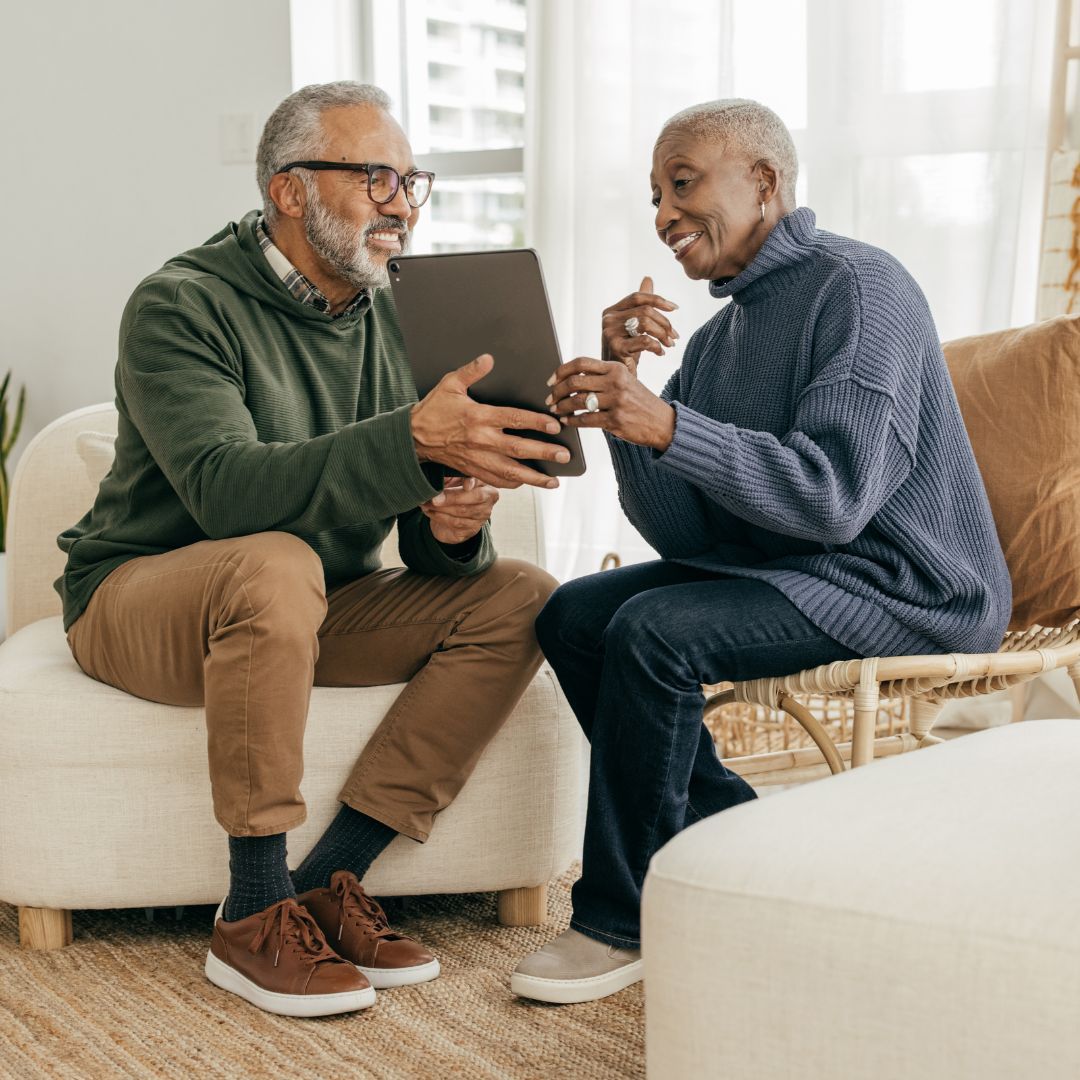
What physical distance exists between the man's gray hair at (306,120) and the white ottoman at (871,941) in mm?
1173

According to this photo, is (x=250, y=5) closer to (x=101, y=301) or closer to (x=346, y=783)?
(x=101, y=301)

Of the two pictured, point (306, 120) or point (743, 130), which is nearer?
point (743, 130)

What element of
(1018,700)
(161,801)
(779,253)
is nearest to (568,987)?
(161,801)

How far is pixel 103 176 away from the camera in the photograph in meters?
3.36

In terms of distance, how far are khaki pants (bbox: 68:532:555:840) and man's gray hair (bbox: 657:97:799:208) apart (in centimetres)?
62

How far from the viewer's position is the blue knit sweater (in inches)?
57.9

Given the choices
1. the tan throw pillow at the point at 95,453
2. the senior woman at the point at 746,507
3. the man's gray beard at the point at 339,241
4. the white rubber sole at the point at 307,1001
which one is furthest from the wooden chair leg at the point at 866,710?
the tan throw pillow at the point at 95,453

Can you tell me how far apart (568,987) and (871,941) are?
26.4 inches

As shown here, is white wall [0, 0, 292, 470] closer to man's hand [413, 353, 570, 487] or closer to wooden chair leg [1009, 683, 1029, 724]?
man's hand [413, 353, 570, 487]

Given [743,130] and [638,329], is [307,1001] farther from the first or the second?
[743,130]

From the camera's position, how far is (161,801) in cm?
165

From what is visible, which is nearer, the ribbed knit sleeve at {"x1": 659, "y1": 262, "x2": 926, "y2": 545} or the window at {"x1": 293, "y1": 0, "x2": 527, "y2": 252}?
the ribbed knit sleeve at {"x1": 659, "y1": 262, "x2": 926, "y2": 545}

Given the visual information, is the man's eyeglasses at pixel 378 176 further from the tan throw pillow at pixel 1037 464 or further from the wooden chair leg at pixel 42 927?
the wooden chair leg at pixel 42 927

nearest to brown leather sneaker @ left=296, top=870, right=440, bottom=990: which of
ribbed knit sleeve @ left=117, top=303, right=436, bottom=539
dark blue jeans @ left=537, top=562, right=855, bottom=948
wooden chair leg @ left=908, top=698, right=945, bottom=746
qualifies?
dark blue jeans @ left=537, top=562, right=855, bottom=948
